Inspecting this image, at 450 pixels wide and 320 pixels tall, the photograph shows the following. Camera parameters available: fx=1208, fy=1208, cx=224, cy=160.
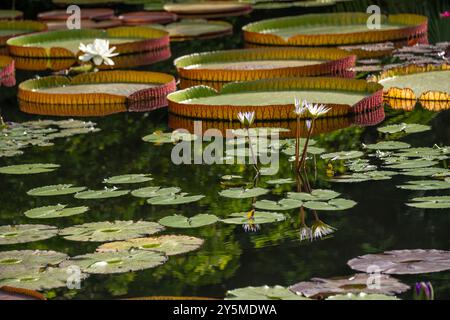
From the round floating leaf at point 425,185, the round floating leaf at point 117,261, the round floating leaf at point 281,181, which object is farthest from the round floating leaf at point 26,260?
the round floating leaf at point 425,185

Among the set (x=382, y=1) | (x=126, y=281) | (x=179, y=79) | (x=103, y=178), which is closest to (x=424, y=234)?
(x=126, y=281)

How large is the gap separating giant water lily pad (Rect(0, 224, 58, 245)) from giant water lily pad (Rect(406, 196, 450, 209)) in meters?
1.60

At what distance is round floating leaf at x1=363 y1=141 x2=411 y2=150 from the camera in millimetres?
6477

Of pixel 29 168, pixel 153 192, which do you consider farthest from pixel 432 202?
pixel 29 168

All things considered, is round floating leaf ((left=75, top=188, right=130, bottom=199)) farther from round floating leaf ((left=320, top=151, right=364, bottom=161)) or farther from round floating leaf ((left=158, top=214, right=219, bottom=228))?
round floating leaf ((left=320, top=151, right=364, bottom=161))

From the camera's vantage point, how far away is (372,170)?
604 centimetres

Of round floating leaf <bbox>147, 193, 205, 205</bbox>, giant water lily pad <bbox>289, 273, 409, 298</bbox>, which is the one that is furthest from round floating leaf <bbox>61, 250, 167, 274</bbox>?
round floating leaf <bbox>147, 193, 205, 205</bbox>

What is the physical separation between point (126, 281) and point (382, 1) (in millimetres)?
10343

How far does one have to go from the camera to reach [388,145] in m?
6.53

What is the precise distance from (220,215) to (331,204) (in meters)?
0.50

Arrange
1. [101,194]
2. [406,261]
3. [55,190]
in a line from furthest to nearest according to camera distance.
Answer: [55,190] < [101,194] < [406,261]

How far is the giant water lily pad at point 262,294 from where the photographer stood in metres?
4.17

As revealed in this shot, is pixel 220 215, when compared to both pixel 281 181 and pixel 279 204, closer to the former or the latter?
pixel 279 204
